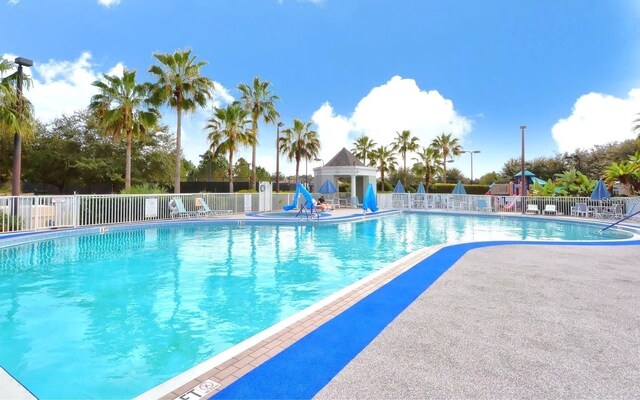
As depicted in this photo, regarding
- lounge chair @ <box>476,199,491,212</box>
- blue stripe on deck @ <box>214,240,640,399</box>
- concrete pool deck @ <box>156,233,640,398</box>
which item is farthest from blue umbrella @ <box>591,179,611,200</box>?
blue stripe on deck @ <box>214,240,640,399</box>

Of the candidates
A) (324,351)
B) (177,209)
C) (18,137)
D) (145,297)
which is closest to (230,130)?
(177,209)

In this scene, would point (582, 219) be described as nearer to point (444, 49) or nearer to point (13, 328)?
point (444, 49)

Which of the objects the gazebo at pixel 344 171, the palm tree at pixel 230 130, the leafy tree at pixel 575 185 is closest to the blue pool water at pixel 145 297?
the palm tree at pixel 230 130

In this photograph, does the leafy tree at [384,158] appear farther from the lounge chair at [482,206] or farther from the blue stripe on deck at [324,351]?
the blue stripe on deck at [324,351]

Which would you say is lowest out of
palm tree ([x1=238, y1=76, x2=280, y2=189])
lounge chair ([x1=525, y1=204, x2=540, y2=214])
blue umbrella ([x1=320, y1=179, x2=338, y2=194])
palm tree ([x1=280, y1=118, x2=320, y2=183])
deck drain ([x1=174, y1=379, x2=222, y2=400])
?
deck drain ([x1=174, y1=379, x2=222, y2=400])

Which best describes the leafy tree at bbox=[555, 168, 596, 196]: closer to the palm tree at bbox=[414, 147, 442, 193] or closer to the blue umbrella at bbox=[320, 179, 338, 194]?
the blue umbrella at bbox=[320, 179, 338, 194]

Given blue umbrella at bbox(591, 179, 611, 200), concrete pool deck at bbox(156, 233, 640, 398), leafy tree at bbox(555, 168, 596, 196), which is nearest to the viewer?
concrete pool deck at bbox(156, 233, 640, 398)

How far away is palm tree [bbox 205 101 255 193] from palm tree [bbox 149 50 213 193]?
166 inches

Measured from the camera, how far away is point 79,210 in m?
13.9

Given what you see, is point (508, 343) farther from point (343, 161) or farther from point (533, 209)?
point (343, 161)

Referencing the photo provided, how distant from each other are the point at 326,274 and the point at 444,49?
2218 cm

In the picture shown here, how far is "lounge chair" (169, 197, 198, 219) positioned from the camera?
57.0ft

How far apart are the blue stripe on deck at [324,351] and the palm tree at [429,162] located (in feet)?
118

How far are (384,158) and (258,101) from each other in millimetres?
18466
